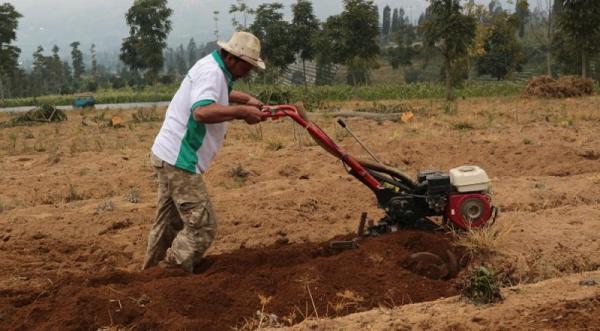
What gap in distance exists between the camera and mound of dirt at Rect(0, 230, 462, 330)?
4109mm

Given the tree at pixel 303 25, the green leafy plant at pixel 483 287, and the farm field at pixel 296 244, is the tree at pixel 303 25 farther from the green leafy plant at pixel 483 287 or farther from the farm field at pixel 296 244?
the green leafy plant at pixel 483 287

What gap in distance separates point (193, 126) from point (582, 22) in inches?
990

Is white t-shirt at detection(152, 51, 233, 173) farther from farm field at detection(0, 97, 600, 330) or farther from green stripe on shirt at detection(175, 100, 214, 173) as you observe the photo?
farm field at detection(0, 97, 600, 330)

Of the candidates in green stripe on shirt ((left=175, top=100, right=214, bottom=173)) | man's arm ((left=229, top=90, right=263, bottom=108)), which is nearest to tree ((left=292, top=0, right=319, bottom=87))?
man's arm ((left=229, top=90, right=263, bottom=108))

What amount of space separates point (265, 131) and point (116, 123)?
18.1 ft

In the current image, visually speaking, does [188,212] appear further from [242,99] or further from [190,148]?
[242,99]

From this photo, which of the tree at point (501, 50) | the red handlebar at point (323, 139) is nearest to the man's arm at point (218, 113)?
the red handlebar at point (323, 139)

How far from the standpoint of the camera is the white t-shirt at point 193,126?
4.47m

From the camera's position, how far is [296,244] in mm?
5824

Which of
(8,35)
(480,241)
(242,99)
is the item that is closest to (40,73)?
(8,35)

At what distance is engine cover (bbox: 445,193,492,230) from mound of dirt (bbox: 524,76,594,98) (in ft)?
66.6

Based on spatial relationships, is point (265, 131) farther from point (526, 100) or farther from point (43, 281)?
point (526, 100)

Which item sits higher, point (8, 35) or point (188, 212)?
point (8, 35)

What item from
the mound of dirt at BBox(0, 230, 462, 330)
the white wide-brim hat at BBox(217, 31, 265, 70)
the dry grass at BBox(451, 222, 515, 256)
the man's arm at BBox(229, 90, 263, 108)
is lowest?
the mound of dirt at BBox(0, 230, 462, 330)
